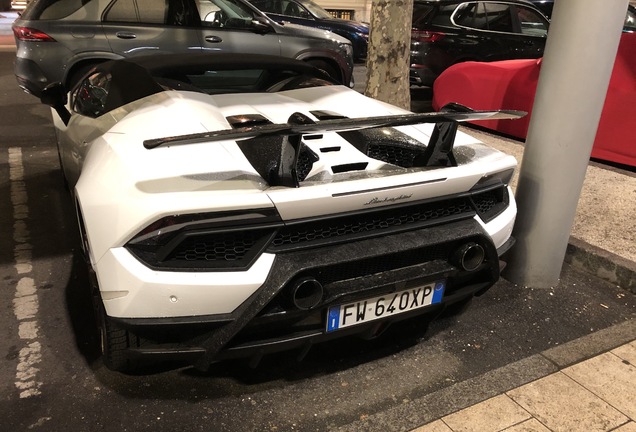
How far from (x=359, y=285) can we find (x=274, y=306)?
14.2 inches

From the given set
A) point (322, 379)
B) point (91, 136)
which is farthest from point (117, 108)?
point (322, 379)

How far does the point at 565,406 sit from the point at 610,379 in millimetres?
362

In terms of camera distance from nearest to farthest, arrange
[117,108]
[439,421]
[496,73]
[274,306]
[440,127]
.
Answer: [274,306] → [439,421] → [440,127] → [117,108] → [496,73]

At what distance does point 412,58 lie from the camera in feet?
29.6

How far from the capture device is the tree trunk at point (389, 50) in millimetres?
5344

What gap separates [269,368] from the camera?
260 centimetres

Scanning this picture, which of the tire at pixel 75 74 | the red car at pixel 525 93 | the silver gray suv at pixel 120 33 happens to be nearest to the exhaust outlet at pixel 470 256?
the red car at pixel 525 93

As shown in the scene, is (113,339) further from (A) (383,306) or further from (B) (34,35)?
(B) (34,35)

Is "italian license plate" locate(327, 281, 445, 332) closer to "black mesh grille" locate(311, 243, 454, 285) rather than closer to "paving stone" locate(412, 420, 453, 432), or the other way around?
"black mesh grille" locate(311, 243, 454, 285)

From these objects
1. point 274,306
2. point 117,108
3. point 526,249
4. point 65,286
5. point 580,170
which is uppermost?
point 117,108

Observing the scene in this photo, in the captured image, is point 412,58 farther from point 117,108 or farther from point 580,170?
point 117,108

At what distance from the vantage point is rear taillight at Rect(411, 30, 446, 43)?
343 inches

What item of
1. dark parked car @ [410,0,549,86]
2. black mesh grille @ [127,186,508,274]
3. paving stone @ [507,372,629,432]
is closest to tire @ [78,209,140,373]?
black mesh grille @ [127,186,508,274]

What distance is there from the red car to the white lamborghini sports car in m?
3.24
